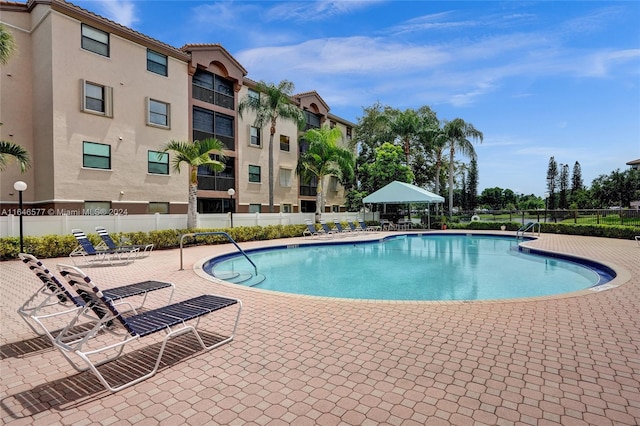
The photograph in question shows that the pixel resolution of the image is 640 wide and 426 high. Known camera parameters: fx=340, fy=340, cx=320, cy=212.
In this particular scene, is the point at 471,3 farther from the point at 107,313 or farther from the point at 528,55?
the point at 107,313

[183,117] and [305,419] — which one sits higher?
[183,117]

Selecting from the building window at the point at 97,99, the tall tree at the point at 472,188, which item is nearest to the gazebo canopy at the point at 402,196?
the building window at the point at 97,99

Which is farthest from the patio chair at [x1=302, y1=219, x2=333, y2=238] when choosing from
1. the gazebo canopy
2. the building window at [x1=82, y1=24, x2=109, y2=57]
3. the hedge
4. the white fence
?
the building window at [x1=82, y1=24, x2=109, y2=57]

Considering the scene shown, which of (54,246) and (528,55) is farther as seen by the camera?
(528,55)

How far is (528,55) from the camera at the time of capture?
14477 millimetres

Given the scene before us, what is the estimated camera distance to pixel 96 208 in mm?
16656

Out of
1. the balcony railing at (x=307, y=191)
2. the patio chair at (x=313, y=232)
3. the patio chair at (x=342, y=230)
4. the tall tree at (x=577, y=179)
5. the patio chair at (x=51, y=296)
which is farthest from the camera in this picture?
the tall tree at (x=577, y=179)

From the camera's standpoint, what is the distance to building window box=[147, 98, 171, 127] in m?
19.1

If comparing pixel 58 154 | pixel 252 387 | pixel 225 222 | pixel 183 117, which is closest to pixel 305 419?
pixel 252 387

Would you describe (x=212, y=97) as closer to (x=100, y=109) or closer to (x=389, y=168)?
(x=100, y=109)

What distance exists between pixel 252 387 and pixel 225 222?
1555 cm

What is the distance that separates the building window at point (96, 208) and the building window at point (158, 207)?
2.18 metres

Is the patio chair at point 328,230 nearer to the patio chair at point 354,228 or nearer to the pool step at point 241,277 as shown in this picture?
the patio chair at point 354,228

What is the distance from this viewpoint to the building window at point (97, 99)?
16.3 metres
